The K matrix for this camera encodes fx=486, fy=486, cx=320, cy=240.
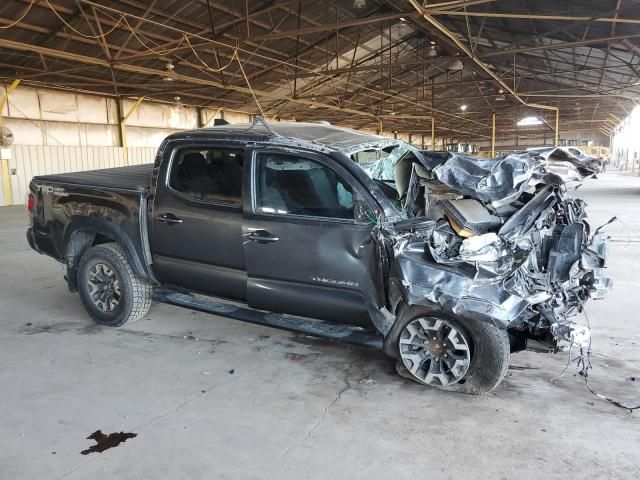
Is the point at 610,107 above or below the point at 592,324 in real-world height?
above

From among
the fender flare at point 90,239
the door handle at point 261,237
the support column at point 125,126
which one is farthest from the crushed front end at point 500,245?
the support column at point 125,126

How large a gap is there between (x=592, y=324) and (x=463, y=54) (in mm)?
11925

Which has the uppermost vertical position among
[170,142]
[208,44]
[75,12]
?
[75,12]

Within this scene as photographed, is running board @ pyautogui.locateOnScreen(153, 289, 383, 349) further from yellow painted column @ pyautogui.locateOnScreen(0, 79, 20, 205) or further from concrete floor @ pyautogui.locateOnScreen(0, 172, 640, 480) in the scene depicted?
yellow painted column @ pyautogui.locateOnScreen(0, 79, 20, 205)

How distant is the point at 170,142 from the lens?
4219mm

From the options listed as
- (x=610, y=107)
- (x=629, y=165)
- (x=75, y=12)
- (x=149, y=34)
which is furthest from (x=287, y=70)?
(x=629, y=165)

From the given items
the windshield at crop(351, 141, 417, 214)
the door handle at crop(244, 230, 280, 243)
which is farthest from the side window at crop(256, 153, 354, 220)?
the windshield at crop(351, 141, 417, 214)

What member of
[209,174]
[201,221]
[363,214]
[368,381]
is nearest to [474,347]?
[368,381]

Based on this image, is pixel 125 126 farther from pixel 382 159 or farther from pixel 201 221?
pixel 382 159

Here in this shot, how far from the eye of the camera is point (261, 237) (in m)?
3.63

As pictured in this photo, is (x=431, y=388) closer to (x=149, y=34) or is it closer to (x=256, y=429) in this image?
(x=256, y=429)

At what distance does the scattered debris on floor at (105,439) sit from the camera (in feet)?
8.85

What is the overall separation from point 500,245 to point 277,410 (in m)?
1.77

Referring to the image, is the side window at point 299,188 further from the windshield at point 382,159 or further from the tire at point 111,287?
the tire at point 111,287
